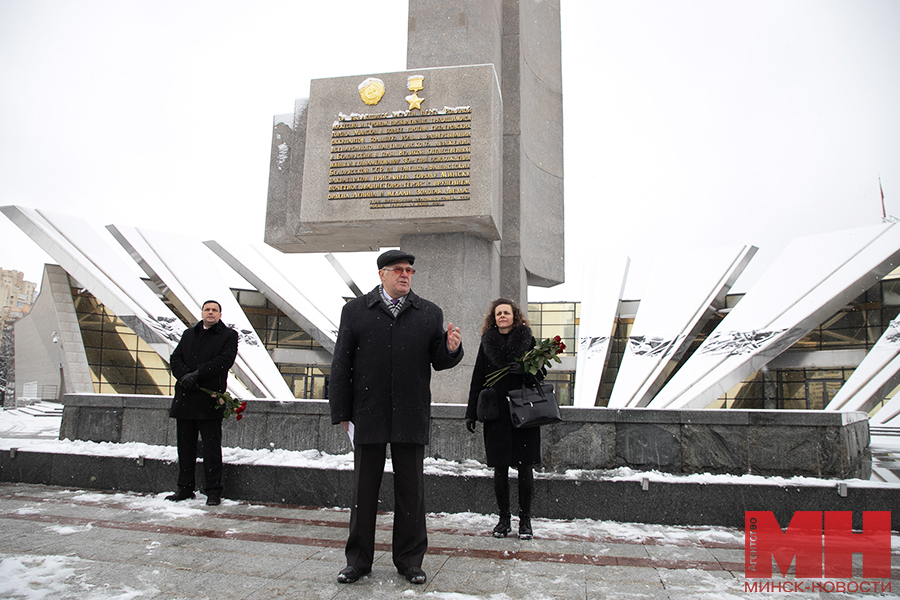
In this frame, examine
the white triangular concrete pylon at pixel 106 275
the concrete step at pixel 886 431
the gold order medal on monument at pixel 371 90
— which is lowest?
the concrete step at pixel 886 431

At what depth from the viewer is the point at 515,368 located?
3.60 meters

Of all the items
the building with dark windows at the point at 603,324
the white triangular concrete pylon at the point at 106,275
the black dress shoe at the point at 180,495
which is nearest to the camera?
the black dress shoe at the point at 180,495

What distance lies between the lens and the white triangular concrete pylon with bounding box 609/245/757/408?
1244 centimetres

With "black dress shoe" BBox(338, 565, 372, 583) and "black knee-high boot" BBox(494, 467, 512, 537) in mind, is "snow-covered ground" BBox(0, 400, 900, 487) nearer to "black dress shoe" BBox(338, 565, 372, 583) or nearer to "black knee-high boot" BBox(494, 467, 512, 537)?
"black knee-high boot" BBox(494, 467, 512, 537)

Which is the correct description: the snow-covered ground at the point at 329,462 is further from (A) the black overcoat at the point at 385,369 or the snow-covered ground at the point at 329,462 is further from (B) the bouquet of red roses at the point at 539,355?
(A) the black overcoat at the point at 385,369

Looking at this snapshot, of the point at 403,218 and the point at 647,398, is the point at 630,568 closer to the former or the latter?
the point at 403,218

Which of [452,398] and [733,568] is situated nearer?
[733,568]

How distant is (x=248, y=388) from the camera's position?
42.0 feet

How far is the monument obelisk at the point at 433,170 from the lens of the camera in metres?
6.41

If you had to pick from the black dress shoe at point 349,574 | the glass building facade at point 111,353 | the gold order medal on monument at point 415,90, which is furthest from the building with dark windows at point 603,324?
the black dress shoe at point 349,574

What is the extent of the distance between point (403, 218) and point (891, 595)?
509 centimetres

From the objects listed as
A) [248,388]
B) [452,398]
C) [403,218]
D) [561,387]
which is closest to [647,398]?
[452,398]

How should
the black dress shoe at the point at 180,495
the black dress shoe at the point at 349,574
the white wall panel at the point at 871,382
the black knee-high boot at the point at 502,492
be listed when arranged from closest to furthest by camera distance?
the black dress shoe at the point at 349,574, the black knee-high boot at the point at 502,492, the black dress shoe at the point at 180,495, the white wall panel at the point at 871,382

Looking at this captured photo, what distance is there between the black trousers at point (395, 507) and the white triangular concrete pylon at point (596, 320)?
28.7 ft
